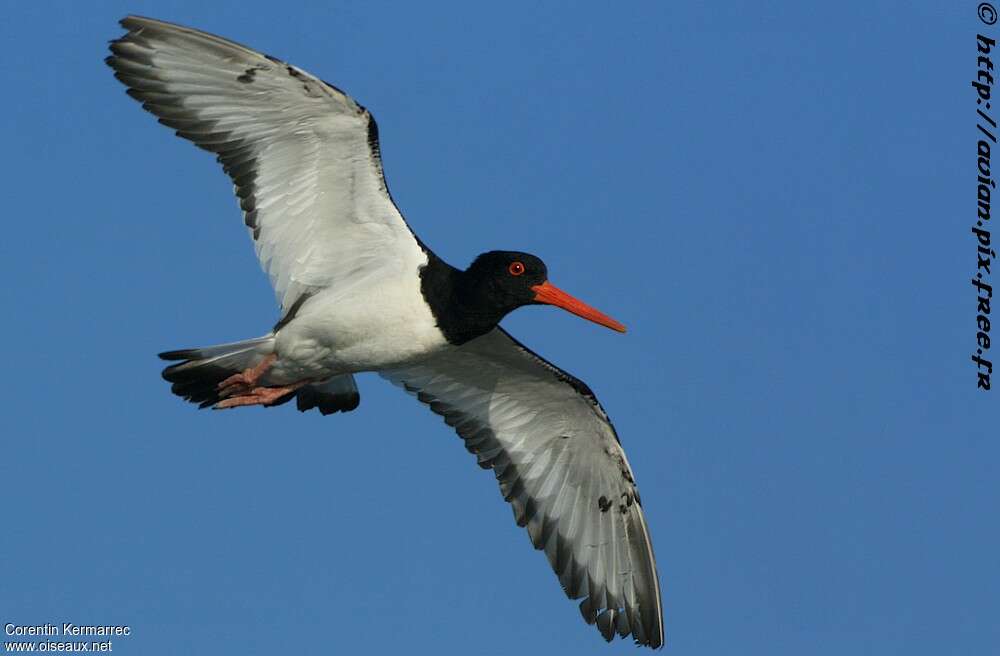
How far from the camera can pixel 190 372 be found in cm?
1321

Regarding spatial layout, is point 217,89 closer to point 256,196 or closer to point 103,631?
point 256,196

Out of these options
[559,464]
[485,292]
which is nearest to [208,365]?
[485,292]

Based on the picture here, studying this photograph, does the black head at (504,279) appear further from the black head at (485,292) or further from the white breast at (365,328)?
the white breast at (365,328)

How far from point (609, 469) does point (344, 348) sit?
312 centimetres

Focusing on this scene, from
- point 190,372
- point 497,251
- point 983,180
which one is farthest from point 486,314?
point 983,180

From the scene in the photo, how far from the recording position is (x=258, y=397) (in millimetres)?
13398

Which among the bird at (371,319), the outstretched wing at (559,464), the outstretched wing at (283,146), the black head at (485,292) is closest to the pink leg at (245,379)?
the bird at (371,319)

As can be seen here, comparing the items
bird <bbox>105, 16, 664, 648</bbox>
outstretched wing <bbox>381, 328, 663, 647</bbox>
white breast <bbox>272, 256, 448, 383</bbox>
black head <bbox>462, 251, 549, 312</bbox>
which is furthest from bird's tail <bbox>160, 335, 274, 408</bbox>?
black head <bbox>462, 251, 549, 312</bbox>

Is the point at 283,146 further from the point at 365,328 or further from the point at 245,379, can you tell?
the point at 245,379

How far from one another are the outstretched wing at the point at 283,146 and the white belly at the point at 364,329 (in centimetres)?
21

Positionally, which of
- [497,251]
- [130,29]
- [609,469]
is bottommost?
[609,469]

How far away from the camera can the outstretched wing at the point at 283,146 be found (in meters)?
12.2

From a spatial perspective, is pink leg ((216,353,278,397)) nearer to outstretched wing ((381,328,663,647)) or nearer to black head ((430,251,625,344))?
outstretched wing ((381,328,663,647))

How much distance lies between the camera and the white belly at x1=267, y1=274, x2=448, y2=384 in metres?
12.7
